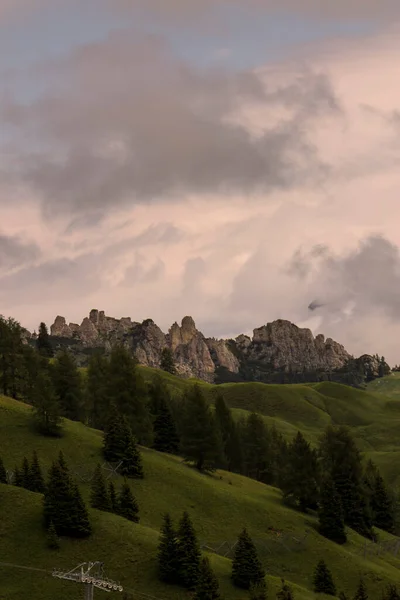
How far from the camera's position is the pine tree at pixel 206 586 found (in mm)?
58062

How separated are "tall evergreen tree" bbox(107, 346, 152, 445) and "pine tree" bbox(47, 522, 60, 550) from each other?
35869 mm

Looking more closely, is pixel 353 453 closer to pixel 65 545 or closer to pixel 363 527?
pixel 363 527

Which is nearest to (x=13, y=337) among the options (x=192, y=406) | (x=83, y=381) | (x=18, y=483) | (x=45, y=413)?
(x=83, y=381)

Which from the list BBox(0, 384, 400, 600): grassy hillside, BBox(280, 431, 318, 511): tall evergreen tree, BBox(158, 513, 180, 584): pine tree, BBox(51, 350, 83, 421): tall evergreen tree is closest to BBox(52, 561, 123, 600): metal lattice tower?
BBox(0, 384, 400, 600): grassy hillside

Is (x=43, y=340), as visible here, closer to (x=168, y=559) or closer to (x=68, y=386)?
(x=68, y=386)

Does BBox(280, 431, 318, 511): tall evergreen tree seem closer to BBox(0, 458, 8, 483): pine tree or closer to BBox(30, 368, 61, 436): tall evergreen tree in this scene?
BBox(30, 368, 61, 436): tall evergreen tree

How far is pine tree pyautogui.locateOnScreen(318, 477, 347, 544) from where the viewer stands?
297 feet

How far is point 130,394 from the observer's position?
10506 cm

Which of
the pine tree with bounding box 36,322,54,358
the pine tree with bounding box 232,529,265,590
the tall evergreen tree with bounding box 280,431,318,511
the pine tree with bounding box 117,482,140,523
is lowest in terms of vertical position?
the pine tree with bounding box 232,529,265,590

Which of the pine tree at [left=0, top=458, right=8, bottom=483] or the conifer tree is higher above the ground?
the pine tree at [left=0, top=458, right=8, bottom=483]

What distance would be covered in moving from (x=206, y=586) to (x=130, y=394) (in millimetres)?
49026

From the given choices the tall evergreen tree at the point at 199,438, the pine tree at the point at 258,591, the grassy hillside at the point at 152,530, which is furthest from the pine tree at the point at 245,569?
the tall evergreen tree at the point at 199,438

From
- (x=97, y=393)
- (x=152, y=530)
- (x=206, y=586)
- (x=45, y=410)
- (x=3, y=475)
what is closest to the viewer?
(x=206, y=586)

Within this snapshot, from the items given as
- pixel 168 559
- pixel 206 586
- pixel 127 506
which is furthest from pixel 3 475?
pixel 206 586
